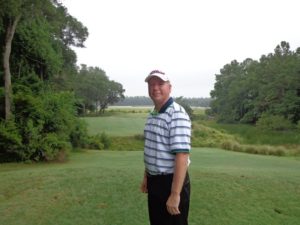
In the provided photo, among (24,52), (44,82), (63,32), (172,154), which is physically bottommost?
(172,154)

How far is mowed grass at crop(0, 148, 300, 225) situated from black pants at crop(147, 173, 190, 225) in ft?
8.74

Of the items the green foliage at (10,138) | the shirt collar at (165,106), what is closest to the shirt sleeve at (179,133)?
the shirt collar at (165,106)

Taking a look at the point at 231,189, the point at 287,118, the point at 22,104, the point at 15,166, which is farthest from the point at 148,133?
the point at 287,118

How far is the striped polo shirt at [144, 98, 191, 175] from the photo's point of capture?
141 inches

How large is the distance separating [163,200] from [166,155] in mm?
428

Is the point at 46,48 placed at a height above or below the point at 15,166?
above

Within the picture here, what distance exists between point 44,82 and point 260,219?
17.0 meters

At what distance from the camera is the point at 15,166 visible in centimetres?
1581

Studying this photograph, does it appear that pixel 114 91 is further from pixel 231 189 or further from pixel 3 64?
pixel 231 189

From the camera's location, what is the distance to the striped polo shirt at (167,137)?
3.58 meters

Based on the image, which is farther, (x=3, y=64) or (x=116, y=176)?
(x=3, y=64)

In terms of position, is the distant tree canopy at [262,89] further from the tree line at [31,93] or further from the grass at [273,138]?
the tree line at [31,93]

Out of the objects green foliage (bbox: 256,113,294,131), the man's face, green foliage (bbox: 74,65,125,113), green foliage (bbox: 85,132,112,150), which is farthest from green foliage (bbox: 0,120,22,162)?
green foliage (bbox: 74,65,125,113)

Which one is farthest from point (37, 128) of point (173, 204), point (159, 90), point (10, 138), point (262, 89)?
point (262, 89)
